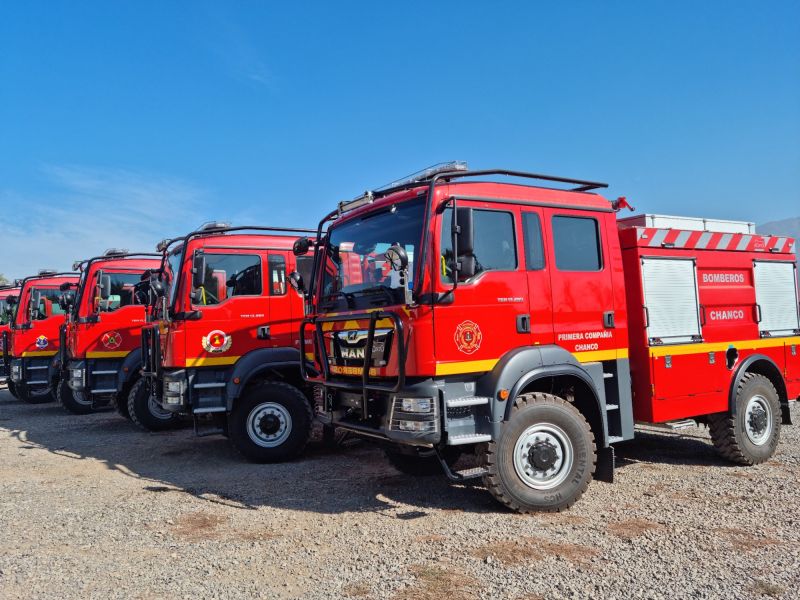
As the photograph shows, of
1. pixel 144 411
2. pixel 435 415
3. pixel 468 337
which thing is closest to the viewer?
pixel 435 415

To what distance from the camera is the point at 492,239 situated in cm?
521

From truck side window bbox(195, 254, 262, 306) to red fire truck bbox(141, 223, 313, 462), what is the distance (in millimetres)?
12

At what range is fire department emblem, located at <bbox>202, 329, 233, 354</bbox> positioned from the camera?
777cm

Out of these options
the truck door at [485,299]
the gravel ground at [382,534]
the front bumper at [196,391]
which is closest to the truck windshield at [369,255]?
the truck door at [485,299]

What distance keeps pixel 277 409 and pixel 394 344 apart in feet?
10.7

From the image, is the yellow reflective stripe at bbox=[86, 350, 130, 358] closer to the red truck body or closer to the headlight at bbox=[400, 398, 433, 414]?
the headlight at bbox=[400, 398, 433, 414]

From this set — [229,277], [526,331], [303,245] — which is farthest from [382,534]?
[229,277]

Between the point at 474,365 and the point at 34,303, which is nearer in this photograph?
the point at 474,365

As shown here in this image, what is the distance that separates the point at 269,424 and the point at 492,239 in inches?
156

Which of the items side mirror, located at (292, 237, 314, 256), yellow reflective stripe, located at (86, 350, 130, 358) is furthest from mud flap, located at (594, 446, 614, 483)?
yellow reflective stripe, located at (86, 350, 130, 358)

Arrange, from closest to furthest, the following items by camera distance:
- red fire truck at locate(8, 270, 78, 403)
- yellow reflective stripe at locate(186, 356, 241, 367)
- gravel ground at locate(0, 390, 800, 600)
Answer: gravel ground at locate(0, 390, 800, 600)
yellow reflective stripe at locate(186, 356, 241, 367)
red fire truck at locate(8, 270, 78, 403)

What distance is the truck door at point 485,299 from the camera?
4867 mm

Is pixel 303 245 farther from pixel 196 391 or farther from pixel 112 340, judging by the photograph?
pixel 112 340

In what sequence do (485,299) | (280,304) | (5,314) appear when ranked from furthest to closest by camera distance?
(5,314) → (280,304) → (485,299)
